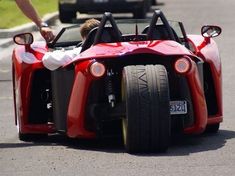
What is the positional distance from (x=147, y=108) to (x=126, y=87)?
25 cm

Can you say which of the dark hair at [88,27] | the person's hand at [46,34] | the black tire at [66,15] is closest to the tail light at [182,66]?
the dark hair at [88,27]

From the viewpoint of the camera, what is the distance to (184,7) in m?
32.1

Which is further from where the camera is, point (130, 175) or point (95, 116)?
point (95, 116)

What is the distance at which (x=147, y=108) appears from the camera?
779cm

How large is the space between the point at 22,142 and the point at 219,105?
1.83 metres

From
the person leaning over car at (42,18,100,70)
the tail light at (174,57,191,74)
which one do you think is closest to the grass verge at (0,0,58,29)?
the person leaning over car at (42,18,100,70)

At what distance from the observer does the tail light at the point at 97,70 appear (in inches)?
314

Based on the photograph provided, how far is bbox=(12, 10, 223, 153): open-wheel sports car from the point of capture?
7848mm

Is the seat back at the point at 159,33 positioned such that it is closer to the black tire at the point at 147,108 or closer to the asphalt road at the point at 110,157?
the black tire at the point at 147,108

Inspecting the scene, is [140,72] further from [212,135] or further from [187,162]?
[212,135]

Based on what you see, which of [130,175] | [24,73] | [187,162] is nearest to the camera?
[130,175]

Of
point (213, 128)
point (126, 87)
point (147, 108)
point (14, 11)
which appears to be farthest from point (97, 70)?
point (14, 11)

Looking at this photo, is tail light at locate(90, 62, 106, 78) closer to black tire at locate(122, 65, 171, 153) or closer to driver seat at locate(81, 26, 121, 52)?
black tire at locate(122, 65, 171, 153)

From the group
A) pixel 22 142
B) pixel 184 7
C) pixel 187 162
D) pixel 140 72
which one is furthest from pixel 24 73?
pixel 184 7
